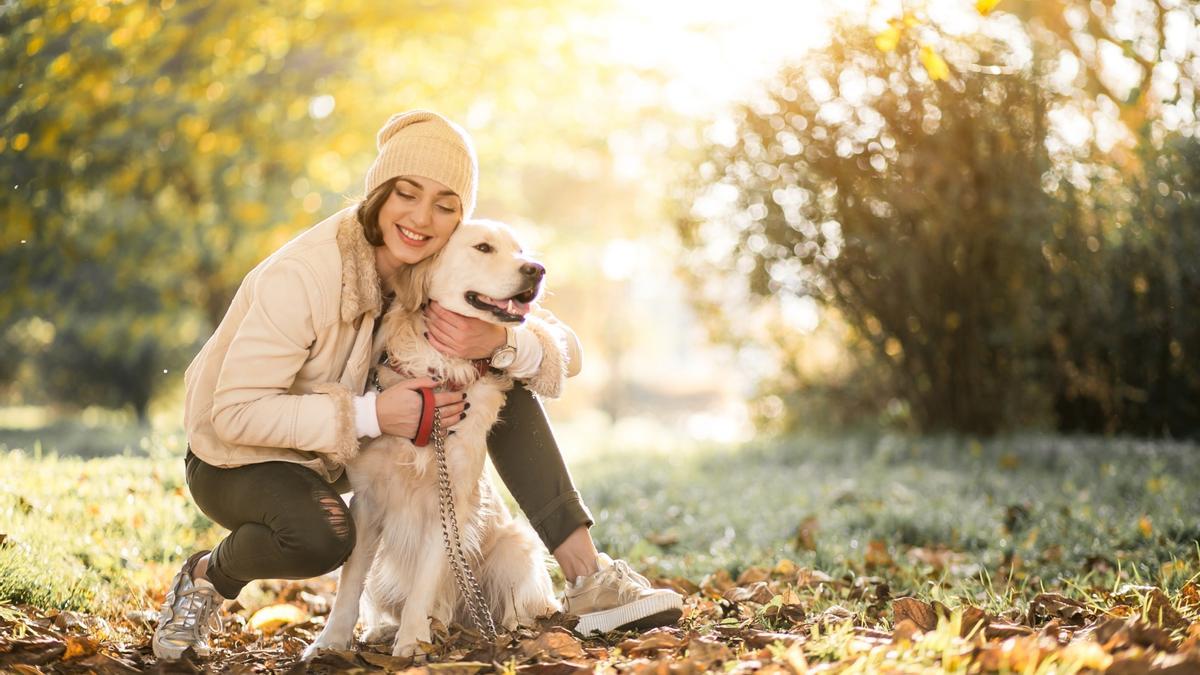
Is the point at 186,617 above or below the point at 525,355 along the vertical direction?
below

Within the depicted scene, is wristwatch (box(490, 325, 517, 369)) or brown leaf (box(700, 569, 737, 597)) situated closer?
wristwatch (box(490, 325, 517, 369))

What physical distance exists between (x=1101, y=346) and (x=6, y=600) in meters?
6.86

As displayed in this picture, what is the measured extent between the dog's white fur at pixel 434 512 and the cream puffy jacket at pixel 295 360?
13cm

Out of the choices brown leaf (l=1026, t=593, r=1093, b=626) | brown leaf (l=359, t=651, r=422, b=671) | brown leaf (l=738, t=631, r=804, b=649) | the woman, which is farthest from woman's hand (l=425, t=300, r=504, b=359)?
brown leaf (l=1026, t=593, r=1093, b=626)

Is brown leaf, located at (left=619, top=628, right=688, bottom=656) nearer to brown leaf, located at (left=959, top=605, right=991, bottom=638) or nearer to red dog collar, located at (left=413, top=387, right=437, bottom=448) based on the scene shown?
brown leaf, located at (left=959, top=605, right=991, bottom=638)

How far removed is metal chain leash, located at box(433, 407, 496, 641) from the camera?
109 inches

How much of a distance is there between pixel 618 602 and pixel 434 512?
22.5 inches

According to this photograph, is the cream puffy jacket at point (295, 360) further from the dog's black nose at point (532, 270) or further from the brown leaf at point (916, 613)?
the brown leaf at point (916, 613)

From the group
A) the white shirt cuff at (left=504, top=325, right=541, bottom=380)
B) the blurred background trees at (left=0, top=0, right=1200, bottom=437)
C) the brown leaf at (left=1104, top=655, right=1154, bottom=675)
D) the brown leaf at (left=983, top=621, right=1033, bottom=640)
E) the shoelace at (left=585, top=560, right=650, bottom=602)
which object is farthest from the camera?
the blurred background trees at (left=0, top=0, right=1200, bottom=437)

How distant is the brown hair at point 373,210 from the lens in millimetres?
2867

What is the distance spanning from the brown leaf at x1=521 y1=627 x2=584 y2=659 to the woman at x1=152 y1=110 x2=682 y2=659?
400mm

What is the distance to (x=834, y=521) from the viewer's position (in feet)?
15.3

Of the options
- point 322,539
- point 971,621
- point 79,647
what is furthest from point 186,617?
point 971,621

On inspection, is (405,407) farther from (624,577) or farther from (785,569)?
(785,569)
